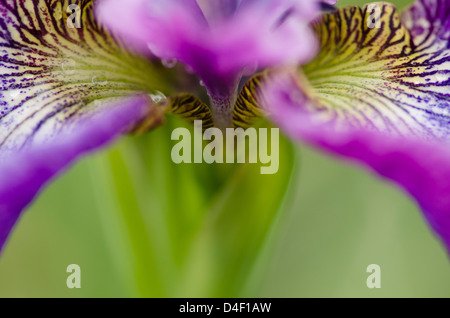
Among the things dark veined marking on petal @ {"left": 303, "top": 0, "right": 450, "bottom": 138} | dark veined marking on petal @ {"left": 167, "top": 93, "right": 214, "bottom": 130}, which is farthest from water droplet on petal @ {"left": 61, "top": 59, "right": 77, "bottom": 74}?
dark veined marking on petal @ {"left": 303, "top": 0, "right": 450, "bottom": 138}

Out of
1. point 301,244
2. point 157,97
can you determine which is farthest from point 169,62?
point 301,244

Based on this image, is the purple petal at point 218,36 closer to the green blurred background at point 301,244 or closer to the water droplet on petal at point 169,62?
the water droplet on petal at point 169,62

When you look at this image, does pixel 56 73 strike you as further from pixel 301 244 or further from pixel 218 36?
pixel 301 244

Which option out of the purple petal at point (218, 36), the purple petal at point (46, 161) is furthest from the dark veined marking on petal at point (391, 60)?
the purple petal at point (46, 161)

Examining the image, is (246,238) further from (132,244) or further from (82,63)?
(82,63)

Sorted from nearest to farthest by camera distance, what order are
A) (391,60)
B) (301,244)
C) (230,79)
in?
(230,79) < (391,60) < (301,244)
